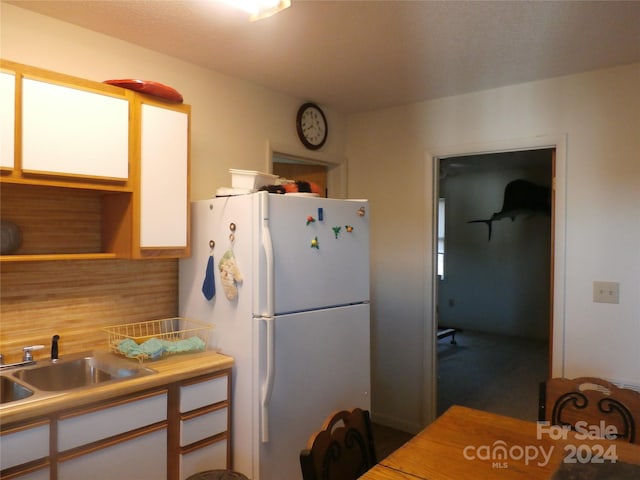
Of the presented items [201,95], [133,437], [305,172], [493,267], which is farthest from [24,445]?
[493,267]

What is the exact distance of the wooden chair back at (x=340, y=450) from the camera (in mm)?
1375

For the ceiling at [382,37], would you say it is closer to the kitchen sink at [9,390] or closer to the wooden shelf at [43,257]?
the wooden shelf at [43,257]

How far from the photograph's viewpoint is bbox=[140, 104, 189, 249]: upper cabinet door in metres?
2.20

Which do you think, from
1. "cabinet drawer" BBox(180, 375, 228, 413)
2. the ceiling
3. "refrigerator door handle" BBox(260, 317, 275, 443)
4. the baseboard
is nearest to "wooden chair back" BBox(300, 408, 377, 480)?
"refrigerator door handle" BBox(260, 317, 275, 443)

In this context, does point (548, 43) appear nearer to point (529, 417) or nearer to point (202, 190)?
point (202, 190)

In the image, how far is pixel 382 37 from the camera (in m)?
2.30

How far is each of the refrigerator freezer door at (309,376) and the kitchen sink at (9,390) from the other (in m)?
0.99

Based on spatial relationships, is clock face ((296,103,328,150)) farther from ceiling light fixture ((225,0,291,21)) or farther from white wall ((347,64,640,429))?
ceiling light fixture ((225,0,291,21))

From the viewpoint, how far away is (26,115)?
183 cm

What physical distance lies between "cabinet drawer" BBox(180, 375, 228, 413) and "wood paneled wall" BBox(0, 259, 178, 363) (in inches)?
23.0

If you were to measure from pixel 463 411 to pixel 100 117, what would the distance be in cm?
193

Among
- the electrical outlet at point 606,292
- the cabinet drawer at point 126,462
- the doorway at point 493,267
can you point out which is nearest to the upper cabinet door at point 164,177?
the cabinet drawer at point 126,462

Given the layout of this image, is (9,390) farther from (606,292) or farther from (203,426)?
(606,292)

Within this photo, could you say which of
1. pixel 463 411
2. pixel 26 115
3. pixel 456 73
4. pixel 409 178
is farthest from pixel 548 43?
pixel 26 115
